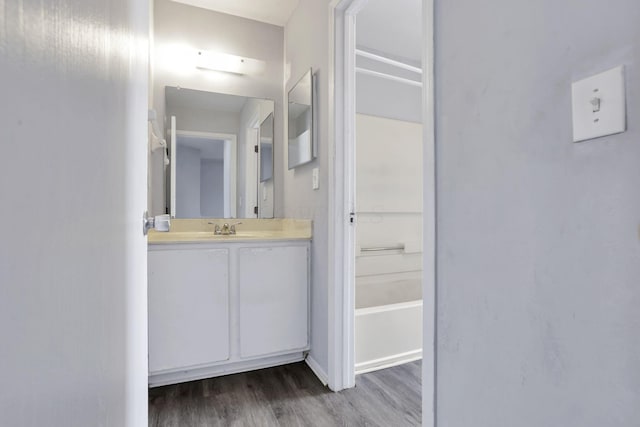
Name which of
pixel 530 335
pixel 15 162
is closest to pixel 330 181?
pixel 530 335

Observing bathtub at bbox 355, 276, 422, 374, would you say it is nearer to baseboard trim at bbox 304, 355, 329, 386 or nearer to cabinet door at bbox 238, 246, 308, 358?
baseboard trim at bbox 304, 355, 329, 386

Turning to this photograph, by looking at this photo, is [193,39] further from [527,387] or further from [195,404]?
[527,387]

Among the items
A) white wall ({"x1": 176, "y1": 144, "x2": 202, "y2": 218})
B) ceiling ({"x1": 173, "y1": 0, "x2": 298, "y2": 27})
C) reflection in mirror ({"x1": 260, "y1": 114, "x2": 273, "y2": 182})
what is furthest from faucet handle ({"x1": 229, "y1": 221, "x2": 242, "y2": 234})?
ceiling ({"x1": 173, "y1": 0, "x2": 298, "y2": 27})

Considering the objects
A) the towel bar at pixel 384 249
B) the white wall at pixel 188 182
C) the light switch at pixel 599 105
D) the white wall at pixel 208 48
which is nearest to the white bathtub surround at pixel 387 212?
the towel bar at pixel 384 249

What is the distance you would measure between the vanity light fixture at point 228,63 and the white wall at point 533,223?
6.02 feet

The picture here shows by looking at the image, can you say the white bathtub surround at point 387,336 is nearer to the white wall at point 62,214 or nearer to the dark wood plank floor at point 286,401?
the dark wood plank floor at point 286,401

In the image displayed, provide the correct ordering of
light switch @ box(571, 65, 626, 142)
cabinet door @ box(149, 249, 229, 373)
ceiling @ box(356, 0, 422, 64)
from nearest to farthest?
light switch @ box(571, 65, 626, 142), cabinet door @ box(149, 249, 229, 373), ceiling @ box(356, 0, 422, 64)

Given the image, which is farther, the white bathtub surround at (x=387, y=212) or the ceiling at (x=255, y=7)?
the white bathtub surround at (x=387, y=212)

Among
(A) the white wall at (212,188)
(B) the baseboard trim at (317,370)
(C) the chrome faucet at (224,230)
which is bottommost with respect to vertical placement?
(B) the baseboard trim at (317,370)

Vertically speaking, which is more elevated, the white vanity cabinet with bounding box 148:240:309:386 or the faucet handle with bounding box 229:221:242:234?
the faucet handle with bounding box 229:221:242:234

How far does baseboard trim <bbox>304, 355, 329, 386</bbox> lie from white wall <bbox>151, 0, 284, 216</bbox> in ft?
3.68

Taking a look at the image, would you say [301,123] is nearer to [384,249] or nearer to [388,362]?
[384,249]

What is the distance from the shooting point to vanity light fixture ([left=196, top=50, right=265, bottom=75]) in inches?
90.6

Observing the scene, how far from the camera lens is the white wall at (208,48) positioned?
2.21 m
